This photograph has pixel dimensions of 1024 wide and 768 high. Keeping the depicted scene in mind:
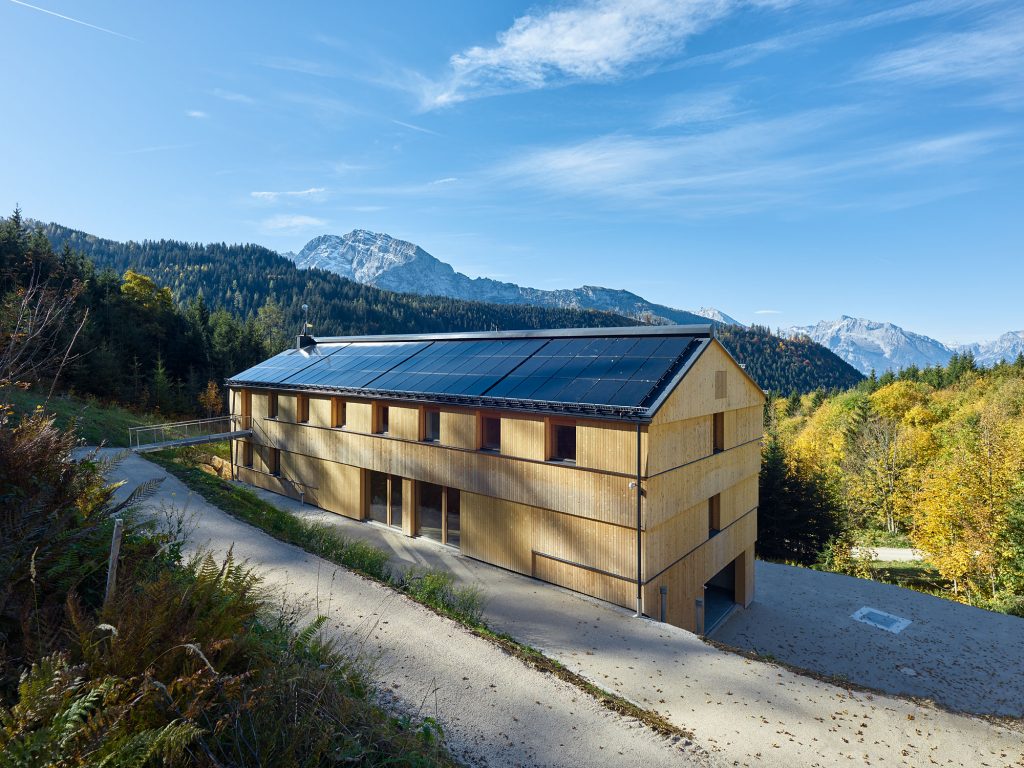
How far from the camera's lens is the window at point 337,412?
2169cm

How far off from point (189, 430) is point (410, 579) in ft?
57.4

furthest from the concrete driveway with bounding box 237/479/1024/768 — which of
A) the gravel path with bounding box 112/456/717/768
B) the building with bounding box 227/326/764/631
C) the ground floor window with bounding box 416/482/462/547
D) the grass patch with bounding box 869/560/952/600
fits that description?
the grass patch with bounding box 869/560/952/600

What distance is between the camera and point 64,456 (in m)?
6.36

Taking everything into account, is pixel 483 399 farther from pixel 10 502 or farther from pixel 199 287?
pixel 199 287

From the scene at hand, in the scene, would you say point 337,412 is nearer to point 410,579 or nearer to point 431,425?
point 431,425

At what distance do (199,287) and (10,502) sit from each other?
165 metres

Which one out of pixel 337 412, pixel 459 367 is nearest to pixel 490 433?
pixel 459 367

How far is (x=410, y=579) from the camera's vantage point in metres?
12.1

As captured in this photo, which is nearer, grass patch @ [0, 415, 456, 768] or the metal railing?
grass patch @ [0, 415, 456, 768]

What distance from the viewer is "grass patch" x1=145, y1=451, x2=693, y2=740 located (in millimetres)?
8227

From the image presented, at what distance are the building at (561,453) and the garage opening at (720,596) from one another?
2.8 inches

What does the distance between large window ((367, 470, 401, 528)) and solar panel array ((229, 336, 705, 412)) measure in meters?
3.42

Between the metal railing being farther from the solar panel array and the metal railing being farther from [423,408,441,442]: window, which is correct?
[423,408,441,442]: window

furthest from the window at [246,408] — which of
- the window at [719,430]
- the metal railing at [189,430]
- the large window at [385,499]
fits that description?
the window at [719,430]
